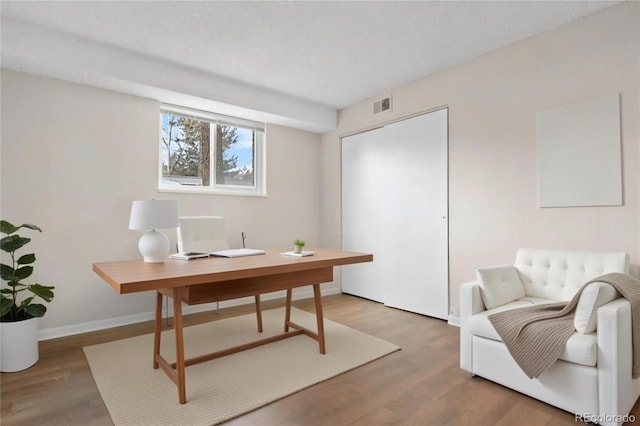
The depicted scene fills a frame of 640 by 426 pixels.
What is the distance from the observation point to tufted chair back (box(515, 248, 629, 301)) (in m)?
2.21

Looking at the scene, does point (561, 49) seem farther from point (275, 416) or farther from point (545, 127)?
point (275, 416)

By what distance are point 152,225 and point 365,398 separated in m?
1.70

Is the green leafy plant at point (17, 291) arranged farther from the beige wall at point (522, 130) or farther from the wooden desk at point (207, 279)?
the beige wall at point (522, 130)

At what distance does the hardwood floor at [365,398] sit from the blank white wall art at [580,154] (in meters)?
1.38

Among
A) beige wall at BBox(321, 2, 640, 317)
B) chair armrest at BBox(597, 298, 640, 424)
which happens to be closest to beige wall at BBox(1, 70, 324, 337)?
beige wall at BBox(321, 2, 640, 317)

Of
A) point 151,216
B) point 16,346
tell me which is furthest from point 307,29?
point 16,346

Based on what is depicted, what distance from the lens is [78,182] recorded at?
10.2ft

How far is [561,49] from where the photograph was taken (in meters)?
2.64

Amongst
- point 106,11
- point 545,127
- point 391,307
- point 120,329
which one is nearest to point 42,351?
point 120,329

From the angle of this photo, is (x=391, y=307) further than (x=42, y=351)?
Yes

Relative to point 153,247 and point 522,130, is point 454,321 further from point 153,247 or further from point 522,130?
point 153,247

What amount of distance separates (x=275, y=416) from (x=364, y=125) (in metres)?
3.47

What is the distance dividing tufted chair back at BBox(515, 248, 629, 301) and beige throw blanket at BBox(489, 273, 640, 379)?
8.9 inches

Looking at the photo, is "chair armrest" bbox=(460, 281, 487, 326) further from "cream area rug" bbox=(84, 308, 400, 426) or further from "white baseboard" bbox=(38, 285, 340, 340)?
"white baseboard" bbox=(38, 285, 340, 340)
